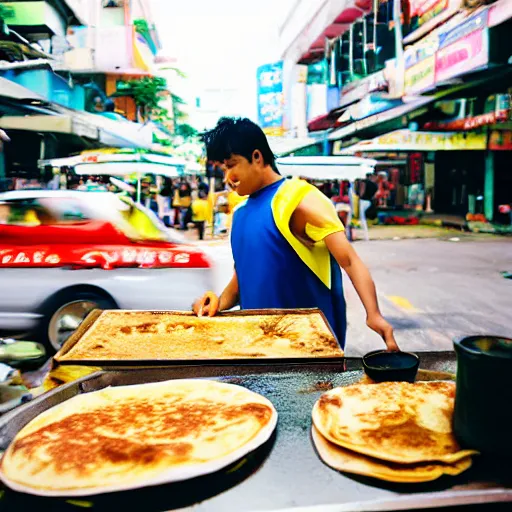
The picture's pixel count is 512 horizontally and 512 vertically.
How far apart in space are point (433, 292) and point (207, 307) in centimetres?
650

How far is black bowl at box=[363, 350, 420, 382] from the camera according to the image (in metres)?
1.53

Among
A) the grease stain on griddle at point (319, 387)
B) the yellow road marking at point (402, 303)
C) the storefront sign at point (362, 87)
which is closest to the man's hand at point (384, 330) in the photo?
the grease stain on griddle at point (319, 387)

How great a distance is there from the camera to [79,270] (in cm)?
571

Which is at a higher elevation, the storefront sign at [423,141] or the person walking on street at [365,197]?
the storefront sign at [423,141]

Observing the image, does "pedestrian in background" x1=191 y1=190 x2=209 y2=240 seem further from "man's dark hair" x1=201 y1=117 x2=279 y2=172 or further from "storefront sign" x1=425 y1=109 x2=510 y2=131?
"man's dark hair" x1=201 y1=117 x2=279 y2=172

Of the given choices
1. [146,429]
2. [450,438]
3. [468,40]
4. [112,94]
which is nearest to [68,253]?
[146,429]

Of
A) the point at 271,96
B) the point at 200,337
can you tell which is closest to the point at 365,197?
the point at 200,337

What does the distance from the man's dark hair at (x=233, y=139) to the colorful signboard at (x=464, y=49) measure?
10.6m

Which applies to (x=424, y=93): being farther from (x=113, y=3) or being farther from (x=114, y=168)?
(x=114, y=168)

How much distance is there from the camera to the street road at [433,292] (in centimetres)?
600

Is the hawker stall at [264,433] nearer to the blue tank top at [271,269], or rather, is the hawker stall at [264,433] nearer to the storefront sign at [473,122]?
the blue tank top at [271,269]

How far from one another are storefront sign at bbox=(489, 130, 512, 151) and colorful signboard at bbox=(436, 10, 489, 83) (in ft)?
12.4

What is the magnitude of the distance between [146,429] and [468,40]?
12723 mm

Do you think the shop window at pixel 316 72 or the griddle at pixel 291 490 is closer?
the griddle at pixel 291 490
